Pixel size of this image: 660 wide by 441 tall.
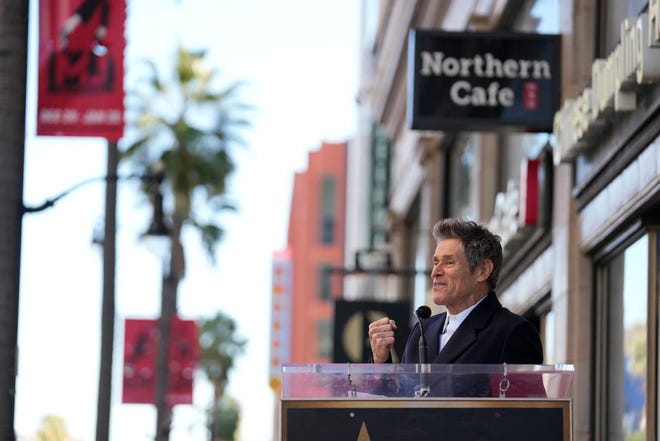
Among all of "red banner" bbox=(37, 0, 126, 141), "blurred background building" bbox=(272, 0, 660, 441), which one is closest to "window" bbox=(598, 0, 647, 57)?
"blurred background building" bbox=(272, 0, 660, 441)

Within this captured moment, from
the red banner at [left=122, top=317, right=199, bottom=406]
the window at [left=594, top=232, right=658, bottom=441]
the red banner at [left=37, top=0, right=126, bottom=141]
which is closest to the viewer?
the window at [left=594, top=232, right=658, bottom=441]

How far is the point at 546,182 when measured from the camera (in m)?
17.5

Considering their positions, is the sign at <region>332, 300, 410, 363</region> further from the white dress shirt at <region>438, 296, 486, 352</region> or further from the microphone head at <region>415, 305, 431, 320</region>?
the microphone head at <region>415, 305, 431, 320</region>

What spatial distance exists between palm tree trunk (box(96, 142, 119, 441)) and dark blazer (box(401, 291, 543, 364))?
16074 millimetres

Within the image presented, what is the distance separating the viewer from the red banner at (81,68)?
1464cm

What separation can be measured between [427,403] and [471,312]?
0.95 metres

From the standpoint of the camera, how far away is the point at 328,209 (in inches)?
4459

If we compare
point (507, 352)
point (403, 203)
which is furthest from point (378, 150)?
point (507, 352)

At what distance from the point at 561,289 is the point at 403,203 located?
19.8 metres

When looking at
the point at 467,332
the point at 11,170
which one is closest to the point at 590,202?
the point at 11,170

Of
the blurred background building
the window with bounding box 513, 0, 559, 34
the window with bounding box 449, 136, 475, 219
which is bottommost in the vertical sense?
the blurred background building

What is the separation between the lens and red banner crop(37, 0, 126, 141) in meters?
14.6

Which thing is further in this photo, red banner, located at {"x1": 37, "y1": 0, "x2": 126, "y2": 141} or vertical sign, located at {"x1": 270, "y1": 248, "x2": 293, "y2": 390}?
vertical sign, located at {"x1": 270, "y1": 248, "x2": 293, "y2": 390}

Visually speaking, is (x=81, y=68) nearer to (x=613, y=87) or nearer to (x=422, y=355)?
(x=613, y=87)
